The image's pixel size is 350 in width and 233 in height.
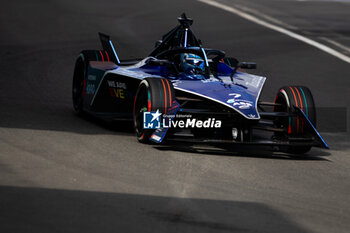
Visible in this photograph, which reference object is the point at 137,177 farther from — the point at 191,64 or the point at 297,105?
the point at 191,64

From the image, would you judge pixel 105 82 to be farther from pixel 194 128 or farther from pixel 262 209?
pixel 262 209

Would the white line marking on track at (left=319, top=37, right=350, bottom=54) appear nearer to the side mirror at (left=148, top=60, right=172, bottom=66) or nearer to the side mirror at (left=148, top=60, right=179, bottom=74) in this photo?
A: the side mirror at (left=148, top=60, right=179, bottom=74)

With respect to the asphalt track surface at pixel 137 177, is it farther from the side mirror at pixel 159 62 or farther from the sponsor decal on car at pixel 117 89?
the side mirror at pixel 159 62

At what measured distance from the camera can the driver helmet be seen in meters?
10.3

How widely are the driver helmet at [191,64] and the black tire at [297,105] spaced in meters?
1.21

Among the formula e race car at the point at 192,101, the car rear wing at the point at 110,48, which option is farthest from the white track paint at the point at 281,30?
the formula e race car at the point at 192,101

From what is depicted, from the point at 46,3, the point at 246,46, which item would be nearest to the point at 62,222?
the point at 246,46

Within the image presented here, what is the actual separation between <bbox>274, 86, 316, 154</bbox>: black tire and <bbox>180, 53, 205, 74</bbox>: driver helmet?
3.97 ft

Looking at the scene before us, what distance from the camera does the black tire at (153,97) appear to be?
8992 millimetres

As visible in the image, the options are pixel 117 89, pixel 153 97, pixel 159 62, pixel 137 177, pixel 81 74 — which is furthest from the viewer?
pixel 81 74

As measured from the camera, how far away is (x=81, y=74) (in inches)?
478

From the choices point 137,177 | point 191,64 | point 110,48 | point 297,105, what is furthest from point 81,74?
point 137,177

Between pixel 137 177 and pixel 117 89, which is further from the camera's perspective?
pixel 117 89

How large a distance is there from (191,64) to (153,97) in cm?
152
